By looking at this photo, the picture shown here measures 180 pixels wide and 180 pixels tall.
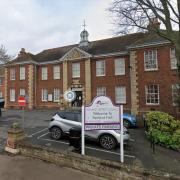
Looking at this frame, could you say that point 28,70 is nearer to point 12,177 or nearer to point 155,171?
point 12,177

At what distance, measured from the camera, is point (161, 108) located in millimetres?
21172

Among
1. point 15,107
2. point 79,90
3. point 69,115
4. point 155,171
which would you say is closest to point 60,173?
point 155,171

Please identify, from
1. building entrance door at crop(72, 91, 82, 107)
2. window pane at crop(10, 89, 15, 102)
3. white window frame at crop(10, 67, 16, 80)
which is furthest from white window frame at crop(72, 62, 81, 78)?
window pane at crop(10, 89, 15, 102)

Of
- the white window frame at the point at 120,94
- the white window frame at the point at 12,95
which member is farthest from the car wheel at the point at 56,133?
the white window frame at the point at 12,95

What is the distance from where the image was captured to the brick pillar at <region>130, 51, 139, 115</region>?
73.7 ft

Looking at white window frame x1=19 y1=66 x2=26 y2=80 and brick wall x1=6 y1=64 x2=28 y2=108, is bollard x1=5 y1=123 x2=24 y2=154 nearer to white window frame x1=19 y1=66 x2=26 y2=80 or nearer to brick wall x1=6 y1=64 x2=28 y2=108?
brick wall x1=6 y1=64 x2=28 y2=108

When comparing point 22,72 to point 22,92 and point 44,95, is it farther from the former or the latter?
point 44,95

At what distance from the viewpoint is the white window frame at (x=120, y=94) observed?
24.5 meters

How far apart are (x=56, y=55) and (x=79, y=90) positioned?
719cm

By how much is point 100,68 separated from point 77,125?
1559cm

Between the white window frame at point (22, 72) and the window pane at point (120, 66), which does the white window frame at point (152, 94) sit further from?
the white window frame at point (22, 72)

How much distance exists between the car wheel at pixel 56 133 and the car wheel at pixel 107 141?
2.59 meters

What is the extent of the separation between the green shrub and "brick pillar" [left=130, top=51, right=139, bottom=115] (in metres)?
8.35

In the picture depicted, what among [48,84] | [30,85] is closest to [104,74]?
[48,84]
